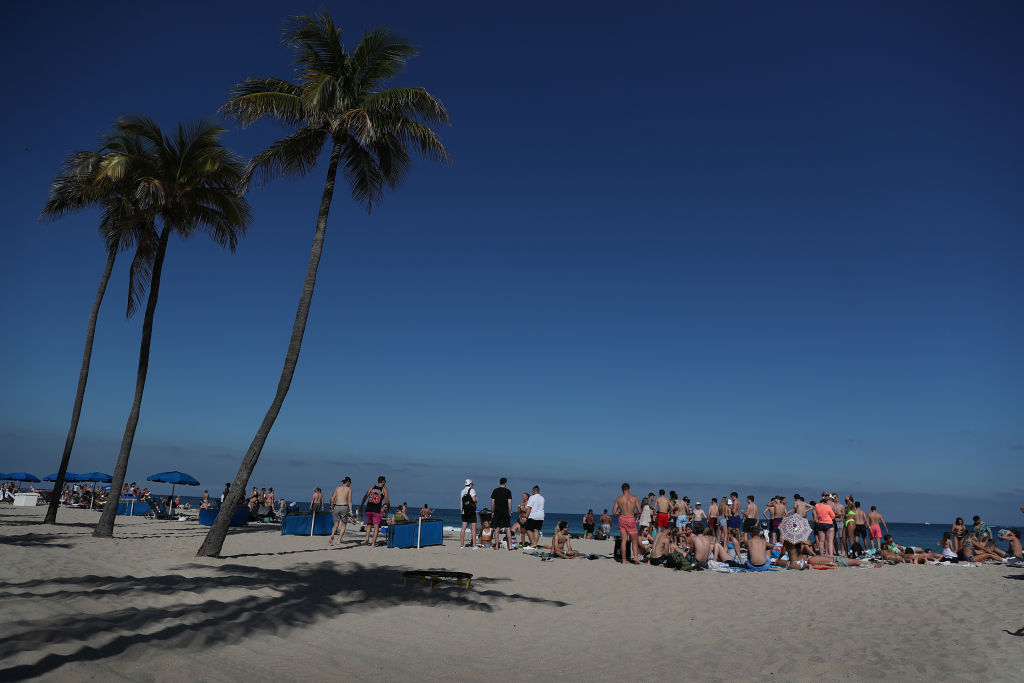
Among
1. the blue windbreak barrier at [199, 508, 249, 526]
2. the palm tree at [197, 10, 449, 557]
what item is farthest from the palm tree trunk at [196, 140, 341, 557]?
the blue windbreak barrier at [199, 508, 249, 526]

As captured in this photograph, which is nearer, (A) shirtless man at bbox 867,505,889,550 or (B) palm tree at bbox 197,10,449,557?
(B) palm tree at bbox 197,10,449,557

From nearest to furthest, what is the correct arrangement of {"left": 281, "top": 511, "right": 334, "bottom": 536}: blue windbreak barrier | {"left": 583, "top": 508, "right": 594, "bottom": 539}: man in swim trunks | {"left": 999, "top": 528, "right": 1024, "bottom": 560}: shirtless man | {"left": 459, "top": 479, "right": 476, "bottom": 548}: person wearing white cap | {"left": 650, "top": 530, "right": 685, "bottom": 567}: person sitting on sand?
{"left": 650, "top": 530, "right": 685, "bottom": 567}: person sitting on sand, {"left": 999, "top": 528, "right": 1024, "bottom": 560}: shirtless man, {"left": 459, "top": 479, "right": 476, "bottom": 548}: person wearing white cap, {"left": 281, "top": 511, "right": 334, "bottom": 536}: blue windbreak barrier, {"left": 583, "top": 508, "right": 594, "bottom": 539}: man in swim trunks

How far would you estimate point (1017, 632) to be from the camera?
714 centimetres

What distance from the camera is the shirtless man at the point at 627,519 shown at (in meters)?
14.6

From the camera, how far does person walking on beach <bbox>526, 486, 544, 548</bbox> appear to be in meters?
17.3

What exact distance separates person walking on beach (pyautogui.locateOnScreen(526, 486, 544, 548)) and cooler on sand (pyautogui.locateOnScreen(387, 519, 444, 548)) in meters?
2.67

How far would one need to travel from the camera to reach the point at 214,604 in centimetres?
751

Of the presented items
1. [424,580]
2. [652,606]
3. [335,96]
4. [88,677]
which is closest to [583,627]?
[652,606]

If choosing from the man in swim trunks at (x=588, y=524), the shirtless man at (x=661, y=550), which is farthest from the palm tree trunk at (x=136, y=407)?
the man in swim trunks at (x=588, y=524)

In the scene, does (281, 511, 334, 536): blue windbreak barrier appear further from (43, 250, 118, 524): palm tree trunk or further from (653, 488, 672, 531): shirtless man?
(653, 488, 672, 531): shirtless man

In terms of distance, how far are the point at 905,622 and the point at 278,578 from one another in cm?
947

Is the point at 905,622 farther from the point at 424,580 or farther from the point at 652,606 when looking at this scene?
the point at 424,580

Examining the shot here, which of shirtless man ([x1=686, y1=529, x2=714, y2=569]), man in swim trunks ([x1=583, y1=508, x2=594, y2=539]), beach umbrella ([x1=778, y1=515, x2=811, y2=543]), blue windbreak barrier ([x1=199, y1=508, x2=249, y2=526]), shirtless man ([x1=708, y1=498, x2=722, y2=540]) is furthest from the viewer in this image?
man in swim trunks ([x1=583, y1=508, x2=594, y2=539])

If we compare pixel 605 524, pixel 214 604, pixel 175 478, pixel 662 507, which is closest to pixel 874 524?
pixel 662 507
